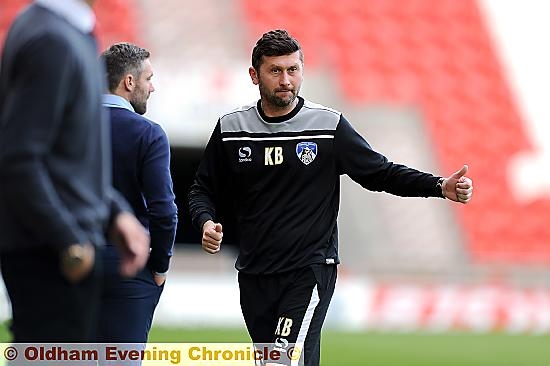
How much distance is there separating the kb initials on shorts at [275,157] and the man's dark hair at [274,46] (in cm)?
43

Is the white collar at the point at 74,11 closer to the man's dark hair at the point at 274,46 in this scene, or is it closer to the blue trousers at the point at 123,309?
the blue trousers at the point at 123,309

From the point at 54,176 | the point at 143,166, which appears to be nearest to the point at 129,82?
the point at 143,166

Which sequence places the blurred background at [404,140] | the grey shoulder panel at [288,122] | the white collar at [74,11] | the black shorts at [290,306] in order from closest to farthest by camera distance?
the white collar at [74,11] → the black shorts at [290,306] → the grey shoulder panel at [288,122] → the blurred background at [404,140]

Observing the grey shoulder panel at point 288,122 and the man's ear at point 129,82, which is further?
the grey shoulder panel at point 288,122

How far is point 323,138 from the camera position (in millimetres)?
5383

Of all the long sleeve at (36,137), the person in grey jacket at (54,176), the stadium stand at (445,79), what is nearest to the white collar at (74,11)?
the person in grey jacket at (54,176)

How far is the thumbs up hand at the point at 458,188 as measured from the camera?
5.19 m

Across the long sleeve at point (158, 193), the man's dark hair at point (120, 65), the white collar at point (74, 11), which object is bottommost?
the long sleeve at point (158, 193)

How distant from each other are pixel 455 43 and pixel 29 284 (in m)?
21.3

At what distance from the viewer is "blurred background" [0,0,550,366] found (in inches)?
647

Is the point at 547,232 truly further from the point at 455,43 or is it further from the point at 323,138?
the point at 323,138

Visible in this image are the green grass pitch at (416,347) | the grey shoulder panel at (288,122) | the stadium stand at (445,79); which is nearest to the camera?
the grey shoulder panel at (288,122)

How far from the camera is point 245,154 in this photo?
5.43 metres

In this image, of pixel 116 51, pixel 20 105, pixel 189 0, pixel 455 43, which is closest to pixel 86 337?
pixel 20 105
